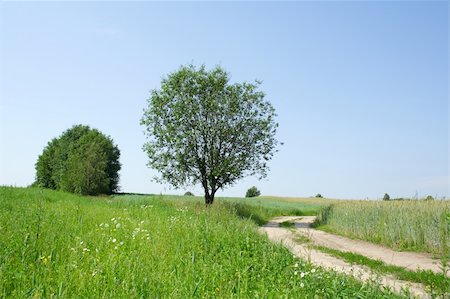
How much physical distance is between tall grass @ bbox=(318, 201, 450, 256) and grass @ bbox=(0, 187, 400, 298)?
1119cm

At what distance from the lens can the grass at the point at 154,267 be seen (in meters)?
5.69

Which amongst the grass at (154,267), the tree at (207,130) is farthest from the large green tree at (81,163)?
the grass at (154,267)

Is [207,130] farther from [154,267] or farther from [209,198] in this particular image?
[154,267]

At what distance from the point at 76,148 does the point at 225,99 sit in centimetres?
3991

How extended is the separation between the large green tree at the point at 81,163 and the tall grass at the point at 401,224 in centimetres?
3362

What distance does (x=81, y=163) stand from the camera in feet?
184

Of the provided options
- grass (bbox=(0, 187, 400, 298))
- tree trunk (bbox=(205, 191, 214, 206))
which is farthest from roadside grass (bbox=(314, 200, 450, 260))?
grass (bbox=(0, 187, 400, 298))

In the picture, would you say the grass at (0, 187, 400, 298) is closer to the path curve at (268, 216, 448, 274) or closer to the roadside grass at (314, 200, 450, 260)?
the path curve at (268, 216, 448, 274)

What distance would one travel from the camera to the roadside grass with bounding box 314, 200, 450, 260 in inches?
730

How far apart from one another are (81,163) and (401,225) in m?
46.5

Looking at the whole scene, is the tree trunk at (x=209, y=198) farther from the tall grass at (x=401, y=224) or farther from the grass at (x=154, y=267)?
the grass at (x=154, y=267)

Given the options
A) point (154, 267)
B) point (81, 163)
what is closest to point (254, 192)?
point (81, 163)

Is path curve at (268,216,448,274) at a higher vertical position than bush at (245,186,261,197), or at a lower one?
lower

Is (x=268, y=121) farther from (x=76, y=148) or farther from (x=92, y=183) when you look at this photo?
(x=76, y=148)
